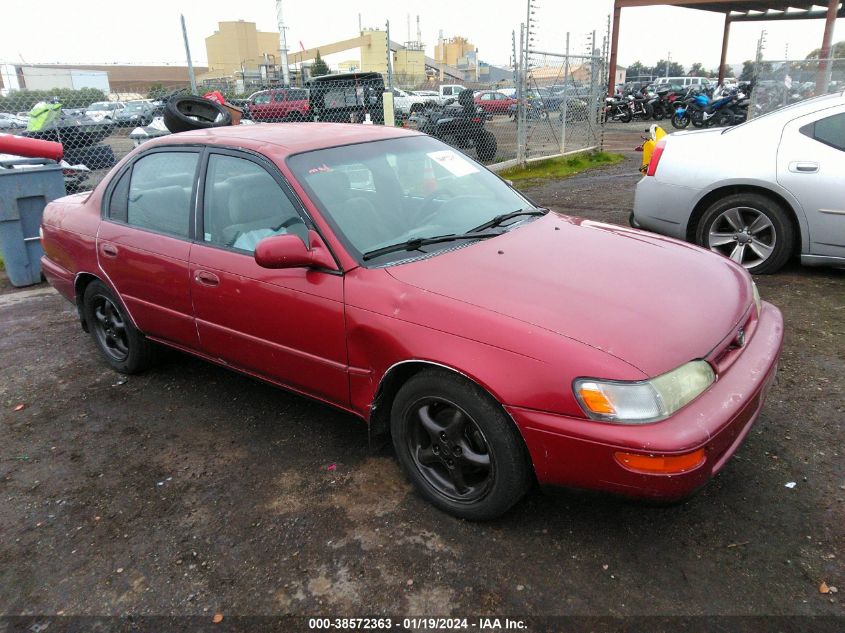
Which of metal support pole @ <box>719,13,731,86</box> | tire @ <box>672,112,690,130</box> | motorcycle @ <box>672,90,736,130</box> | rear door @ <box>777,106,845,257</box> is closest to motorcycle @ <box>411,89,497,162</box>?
rear door @ <box>777,106,845,257</box>

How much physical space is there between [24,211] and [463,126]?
7.91 meters

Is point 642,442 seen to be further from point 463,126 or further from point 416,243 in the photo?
point 463,126

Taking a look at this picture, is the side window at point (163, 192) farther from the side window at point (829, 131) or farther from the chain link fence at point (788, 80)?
the chain link fence at point (788, 80)

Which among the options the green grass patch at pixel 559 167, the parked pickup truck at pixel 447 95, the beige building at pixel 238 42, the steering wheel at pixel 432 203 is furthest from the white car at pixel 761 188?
the beige building at pixel 238 42

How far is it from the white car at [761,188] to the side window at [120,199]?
4343mm

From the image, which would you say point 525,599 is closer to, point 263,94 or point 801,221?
point 801,221

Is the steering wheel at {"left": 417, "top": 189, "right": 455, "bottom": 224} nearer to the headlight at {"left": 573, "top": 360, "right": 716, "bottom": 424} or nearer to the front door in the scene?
the front door

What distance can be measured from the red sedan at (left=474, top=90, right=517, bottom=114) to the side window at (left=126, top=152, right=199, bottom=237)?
445 inches

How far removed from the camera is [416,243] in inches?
117

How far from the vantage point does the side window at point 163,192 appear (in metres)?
3.56

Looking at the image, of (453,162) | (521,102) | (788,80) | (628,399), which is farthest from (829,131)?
(788,80)

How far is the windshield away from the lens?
300 centimetres

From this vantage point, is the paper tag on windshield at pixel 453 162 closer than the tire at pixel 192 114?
Yes

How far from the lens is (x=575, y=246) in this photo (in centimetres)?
306
